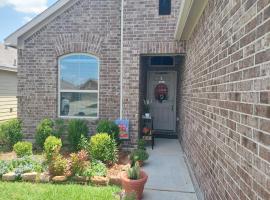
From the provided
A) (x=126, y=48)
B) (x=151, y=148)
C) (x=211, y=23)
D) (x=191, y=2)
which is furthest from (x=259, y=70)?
(x=151, y=148)

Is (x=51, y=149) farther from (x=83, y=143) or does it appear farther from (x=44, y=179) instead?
(x=83, y=143)

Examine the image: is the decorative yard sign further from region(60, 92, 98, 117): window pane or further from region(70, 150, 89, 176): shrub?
region(70, 150, 89, 176): shrub

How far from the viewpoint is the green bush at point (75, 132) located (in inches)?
283

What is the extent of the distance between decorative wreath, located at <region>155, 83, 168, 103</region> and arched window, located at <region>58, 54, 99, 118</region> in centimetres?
277

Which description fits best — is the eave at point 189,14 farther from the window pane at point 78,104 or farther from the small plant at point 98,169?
the small plant at point 98,169

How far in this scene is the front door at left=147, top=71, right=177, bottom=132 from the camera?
9641 millimetres

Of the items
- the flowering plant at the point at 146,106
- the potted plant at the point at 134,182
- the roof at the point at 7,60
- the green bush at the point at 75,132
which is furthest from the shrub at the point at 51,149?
the roof at the point at 7,60

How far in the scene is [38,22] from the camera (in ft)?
25.7

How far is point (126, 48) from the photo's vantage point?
7.21 m

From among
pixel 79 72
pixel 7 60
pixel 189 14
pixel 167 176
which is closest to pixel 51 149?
pixel 167 176

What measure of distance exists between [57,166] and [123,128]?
237 cm

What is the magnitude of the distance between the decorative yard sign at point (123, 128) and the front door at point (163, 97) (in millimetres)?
2835

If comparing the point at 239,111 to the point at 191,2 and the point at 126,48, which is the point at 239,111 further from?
the point at 126,48

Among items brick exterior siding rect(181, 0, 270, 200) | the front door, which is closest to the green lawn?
brick exterior siding rect(181, 0, 270, 200)
